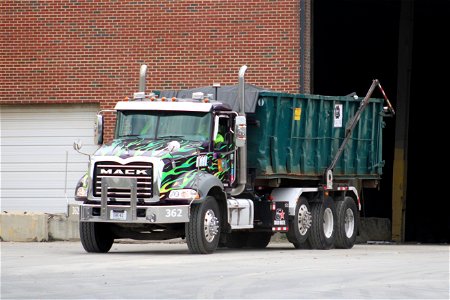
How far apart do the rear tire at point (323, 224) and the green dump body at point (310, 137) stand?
0.63 meters

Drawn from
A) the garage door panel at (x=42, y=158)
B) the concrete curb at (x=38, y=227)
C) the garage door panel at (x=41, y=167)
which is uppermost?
the garage door panel at (x=42, y=158)

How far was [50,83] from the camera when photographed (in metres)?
29.2

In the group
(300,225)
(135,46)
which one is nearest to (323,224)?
(300,225)

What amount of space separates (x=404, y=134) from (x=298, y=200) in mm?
17521

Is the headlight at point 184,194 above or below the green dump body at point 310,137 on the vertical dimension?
below

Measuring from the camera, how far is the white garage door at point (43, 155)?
1157 inches

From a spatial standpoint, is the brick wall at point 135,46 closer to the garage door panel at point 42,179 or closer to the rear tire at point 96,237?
the garage door panel at point 42,179

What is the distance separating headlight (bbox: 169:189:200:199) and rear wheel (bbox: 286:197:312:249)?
3550 mm

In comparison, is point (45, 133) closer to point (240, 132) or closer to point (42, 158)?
point (42, 158)

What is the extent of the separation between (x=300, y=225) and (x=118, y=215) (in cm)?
454

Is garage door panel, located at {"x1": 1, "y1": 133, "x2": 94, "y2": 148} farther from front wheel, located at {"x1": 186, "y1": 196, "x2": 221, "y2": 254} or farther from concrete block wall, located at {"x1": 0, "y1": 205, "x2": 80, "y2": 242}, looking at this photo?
front wheel, located at {"x1": 186, "y1": 196, "x2": 221, "y2": 254}

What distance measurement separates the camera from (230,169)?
2164cm

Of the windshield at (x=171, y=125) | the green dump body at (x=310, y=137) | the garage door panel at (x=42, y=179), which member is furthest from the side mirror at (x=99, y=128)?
the garage door panel at (x=42, y=179)

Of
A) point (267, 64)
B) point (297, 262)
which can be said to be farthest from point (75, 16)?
point (297, 262)
